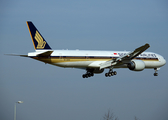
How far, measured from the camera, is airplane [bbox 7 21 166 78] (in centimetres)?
5094

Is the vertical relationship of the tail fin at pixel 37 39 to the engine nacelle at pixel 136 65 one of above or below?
above

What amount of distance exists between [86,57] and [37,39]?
8.61 meters

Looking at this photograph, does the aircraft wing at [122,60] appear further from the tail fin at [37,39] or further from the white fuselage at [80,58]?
the tail fin at [37,39]

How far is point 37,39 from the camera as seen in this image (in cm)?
5234

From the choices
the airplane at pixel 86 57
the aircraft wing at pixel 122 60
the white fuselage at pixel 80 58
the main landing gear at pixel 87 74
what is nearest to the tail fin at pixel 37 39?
the airplane at pixel 86 57

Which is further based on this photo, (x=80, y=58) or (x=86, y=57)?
(x=86, y=57)

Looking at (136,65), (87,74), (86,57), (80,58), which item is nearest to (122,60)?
(136,65)

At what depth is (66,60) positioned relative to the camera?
51.8 metres

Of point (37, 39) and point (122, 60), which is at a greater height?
point (37, 39)

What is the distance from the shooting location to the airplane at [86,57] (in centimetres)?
5094

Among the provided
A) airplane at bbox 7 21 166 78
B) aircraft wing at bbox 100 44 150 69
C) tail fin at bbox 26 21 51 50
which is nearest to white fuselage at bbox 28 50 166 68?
airplane at bbox 7 21 166 78

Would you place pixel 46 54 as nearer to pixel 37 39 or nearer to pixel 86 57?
pixel 37 39

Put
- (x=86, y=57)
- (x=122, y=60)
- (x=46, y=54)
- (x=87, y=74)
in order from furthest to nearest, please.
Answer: (x=87, y=74) < (x=122, y=60) < (x=86, y=57) < (x=46, y=54)

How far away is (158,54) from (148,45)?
1333cm
